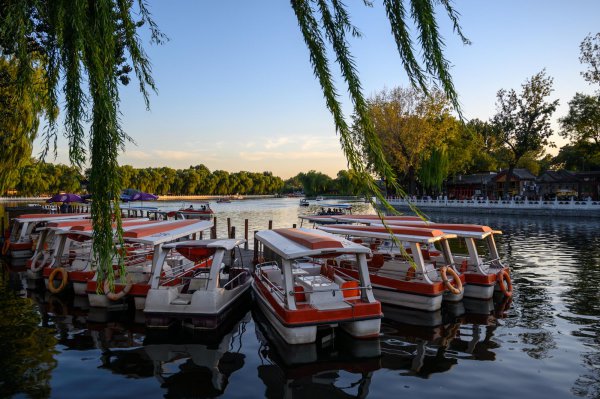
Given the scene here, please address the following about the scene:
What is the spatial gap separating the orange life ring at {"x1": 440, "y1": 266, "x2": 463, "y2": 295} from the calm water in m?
0.80

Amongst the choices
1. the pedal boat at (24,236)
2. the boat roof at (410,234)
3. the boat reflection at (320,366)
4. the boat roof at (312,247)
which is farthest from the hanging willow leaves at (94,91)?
the pedal boat at (24,236)

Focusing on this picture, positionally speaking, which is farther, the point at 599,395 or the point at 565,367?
the point at 565,367

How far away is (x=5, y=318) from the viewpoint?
12.9 metres

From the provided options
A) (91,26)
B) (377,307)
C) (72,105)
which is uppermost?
(91,26)

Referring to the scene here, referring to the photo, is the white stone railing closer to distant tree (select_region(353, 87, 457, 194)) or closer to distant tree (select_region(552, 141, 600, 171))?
distant tree (select_region(353, 87, 457, 194))

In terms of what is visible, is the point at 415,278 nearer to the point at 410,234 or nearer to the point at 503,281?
the point at 410,234

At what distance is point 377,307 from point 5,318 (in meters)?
11.4

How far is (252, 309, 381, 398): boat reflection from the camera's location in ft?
27.7

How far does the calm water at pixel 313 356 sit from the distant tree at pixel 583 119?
50.8 metres

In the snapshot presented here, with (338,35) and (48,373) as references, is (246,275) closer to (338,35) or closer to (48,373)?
(48,373)

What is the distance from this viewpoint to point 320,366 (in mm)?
9477

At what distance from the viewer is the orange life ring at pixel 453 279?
519 inches

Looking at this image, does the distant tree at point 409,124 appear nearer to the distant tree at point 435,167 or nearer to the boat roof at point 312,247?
the distant tree at point 435,167

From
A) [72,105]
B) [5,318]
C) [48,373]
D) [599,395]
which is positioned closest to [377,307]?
[599,395]
